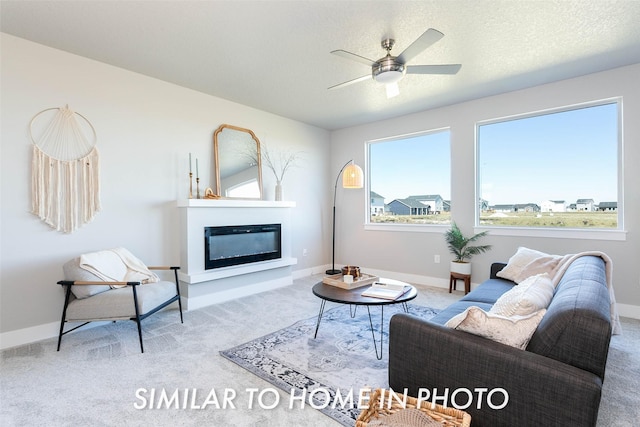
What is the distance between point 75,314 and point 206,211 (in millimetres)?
1590

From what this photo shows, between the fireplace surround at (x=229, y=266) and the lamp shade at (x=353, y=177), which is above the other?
the lamp shade at (x=353, y=177)

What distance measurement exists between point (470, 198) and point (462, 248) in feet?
2.35

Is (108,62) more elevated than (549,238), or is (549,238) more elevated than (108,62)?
(108,62)

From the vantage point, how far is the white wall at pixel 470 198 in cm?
324

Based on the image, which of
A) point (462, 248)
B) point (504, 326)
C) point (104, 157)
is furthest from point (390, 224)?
point (104, 157)

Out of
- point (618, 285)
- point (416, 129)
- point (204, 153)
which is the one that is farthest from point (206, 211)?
point (618, 285)

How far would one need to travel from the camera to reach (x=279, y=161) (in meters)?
4.90

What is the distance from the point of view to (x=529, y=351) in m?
1.37

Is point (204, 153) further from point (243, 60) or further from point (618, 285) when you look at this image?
point (618, 285)

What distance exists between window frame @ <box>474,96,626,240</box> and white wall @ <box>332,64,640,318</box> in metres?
0.05

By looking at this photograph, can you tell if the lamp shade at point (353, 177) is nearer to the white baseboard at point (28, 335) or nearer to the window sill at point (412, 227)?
the window sill at point (412, 227)

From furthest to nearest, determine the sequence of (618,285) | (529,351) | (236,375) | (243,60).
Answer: (618,285), (243,60), (236,375), (529,351)

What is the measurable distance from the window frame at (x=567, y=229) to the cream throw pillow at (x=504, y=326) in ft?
9.29

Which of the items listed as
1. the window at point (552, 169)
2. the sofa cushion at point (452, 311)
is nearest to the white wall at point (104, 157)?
the sofa cushion at point (452, 311)
